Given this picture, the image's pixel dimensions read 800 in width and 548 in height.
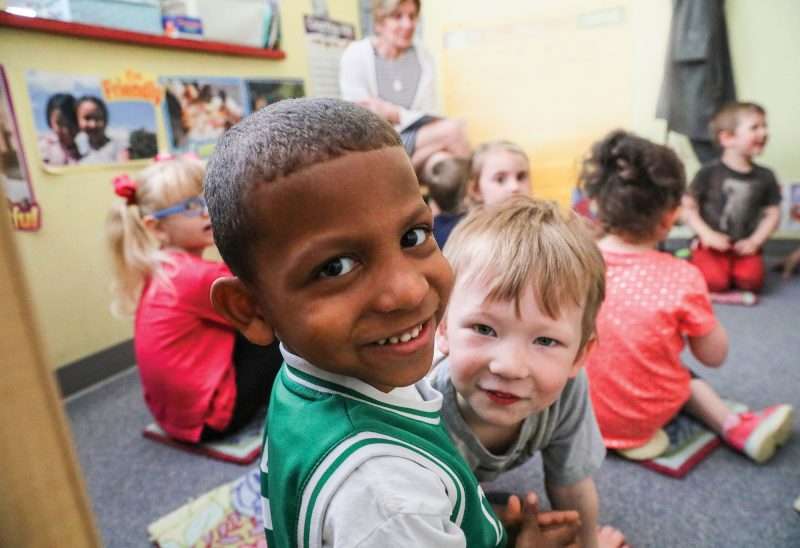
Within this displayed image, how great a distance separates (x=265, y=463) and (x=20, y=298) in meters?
0.43

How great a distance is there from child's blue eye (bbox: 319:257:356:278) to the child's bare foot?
746mm

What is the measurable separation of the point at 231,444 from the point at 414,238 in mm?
1087

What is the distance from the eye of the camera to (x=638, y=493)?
1.06m

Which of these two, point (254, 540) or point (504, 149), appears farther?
point (504, 149)

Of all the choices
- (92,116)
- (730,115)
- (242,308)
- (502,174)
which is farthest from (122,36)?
(730,115)

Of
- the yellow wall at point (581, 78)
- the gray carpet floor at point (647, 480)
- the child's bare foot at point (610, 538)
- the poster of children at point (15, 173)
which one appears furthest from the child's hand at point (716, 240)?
the poster of children at point (15, 173)

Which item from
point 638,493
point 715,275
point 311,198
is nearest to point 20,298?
point 311,198

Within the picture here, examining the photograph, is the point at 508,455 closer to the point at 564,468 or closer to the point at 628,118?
the point at 564,468

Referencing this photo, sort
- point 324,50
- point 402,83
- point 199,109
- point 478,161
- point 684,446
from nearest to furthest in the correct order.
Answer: point 684,446 → point 478,161 → point 199,109 → point 402,83 → point 324,50

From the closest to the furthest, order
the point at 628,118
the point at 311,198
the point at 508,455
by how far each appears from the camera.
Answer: the point at 311,198, the point at 508,455, the point at 628,118

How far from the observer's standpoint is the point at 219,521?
1067mm

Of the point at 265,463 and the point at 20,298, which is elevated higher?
the point at 20,298

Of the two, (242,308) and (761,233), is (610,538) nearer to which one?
(242,308)

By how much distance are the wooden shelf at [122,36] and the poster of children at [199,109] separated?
0.37ft
